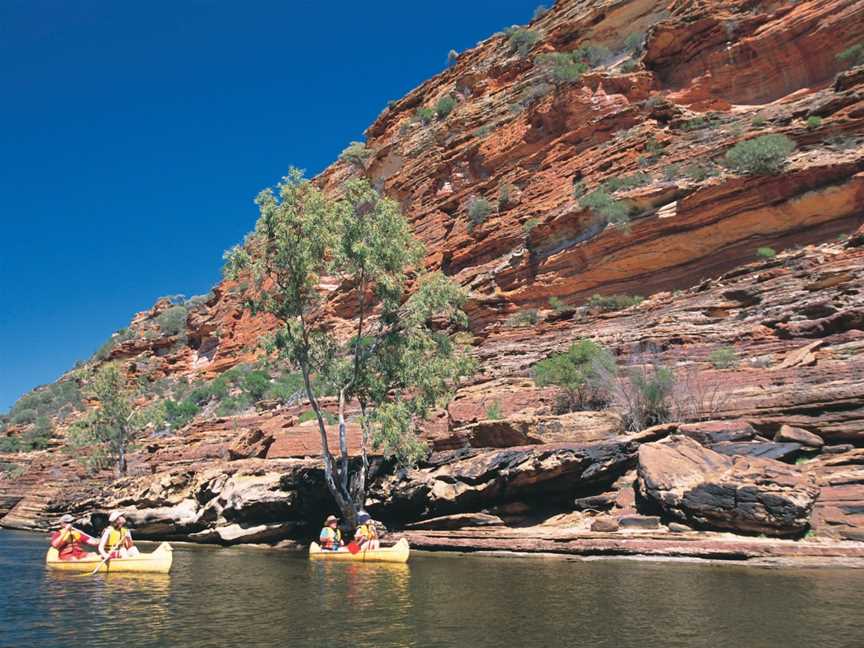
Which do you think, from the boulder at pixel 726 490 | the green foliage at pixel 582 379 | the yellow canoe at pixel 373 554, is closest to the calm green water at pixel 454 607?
the yellow canoe at pixel 373 554

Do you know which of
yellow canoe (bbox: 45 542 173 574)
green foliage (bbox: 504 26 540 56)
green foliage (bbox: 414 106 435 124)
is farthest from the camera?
green foliage (bbox: 414 106 435 124)

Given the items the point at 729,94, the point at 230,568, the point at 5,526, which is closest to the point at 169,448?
the point at 5,526

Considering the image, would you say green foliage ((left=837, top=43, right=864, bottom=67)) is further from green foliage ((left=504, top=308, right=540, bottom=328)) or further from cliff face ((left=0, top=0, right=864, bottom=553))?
green foliage ((left=504, top=308, right=540, bottom=328))

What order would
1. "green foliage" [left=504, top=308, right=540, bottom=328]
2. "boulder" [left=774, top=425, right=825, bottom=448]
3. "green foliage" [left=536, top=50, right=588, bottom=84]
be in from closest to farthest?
"boulder" [left=774, top=425, right=825, bottom=448]
"green foliage" [left=504, top=308, right=540, bottom=328]
"green foliage" [left=536, top=50, right=588, bottom=84]

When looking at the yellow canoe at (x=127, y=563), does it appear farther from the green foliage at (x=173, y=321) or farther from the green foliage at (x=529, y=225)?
the green foliage at (x=173, y=321)

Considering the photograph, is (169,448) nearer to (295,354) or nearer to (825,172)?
(295,354)

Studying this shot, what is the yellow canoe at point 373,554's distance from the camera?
49.4 feet

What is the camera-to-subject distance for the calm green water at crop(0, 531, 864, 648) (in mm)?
8062

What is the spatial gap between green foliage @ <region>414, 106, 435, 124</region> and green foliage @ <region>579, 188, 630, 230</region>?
28339 mm

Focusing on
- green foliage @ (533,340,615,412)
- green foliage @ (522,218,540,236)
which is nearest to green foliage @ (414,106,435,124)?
green foliage @ (522,218,540,236)

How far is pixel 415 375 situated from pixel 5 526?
28.5m

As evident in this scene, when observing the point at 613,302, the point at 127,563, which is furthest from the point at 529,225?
the point at 127,563

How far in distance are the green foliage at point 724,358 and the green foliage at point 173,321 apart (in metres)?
69.2

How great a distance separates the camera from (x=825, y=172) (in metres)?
25.0
